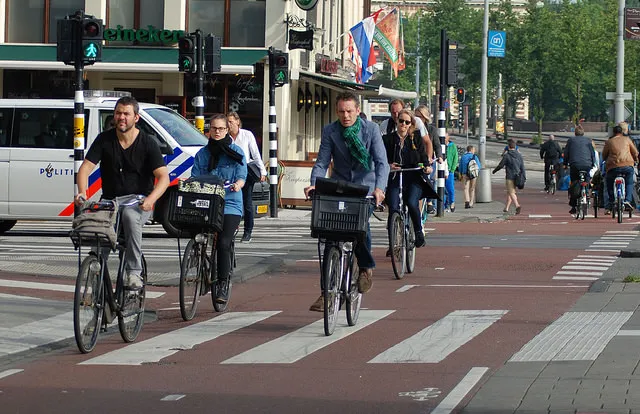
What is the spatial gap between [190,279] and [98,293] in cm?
183

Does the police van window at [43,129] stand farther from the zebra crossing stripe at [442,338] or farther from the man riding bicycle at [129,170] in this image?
the man riding bicycle at [129,170]

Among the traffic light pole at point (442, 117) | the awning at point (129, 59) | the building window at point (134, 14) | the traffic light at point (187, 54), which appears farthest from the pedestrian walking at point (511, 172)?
the building window at point (134, 14)

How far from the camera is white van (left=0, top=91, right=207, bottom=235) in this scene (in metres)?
Result: 20.0

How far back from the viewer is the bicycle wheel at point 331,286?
10242 millimetres

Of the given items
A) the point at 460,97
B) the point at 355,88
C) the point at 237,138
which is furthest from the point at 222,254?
the point at 460,97

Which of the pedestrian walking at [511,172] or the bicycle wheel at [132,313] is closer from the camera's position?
the bicycle wheel at [132,313]

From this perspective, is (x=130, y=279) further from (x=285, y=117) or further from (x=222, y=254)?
(x=285, y=117)

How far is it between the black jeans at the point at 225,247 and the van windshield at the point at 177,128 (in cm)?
801

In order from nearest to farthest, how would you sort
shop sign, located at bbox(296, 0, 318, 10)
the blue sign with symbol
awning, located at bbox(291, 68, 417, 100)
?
1. shop sign, located at bbox(296, 0, 318, 10)
2. awning, located at bbox(291, 68, 417, 100)
3. the blue sign with symbol

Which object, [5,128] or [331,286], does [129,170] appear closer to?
[331,286]

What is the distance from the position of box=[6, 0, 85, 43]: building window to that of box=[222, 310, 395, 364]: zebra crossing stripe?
88.3ft

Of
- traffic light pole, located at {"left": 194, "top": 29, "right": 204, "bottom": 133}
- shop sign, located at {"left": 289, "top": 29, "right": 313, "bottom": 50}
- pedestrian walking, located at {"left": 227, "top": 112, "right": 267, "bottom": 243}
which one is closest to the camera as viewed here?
pedestrian walking, located at {"left": 227, "top": 112, "right": 267, "bottom": 243}

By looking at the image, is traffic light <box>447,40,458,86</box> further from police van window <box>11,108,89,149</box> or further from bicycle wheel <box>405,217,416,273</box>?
bicycle wheel <box>405,217,416,273</box>

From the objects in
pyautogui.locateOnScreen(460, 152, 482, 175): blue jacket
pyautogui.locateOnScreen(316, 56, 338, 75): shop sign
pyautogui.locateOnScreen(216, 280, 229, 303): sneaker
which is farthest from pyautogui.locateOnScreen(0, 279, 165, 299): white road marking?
pyautogui.locateOnScreen(316, 56, 338, 75): shop sign
